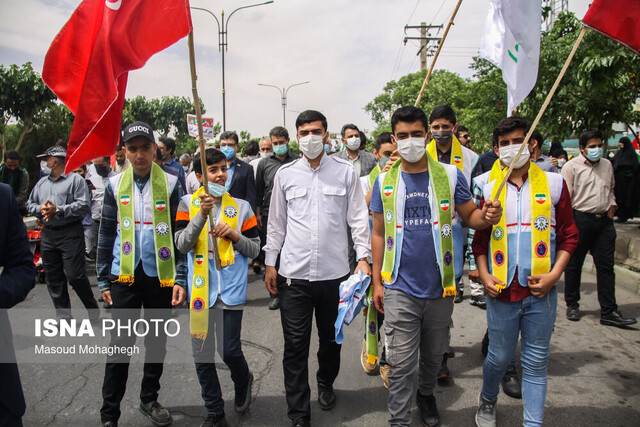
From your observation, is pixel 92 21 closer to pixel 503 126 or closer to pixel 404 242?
pixel 404 242

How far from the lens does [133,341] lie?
329 cm

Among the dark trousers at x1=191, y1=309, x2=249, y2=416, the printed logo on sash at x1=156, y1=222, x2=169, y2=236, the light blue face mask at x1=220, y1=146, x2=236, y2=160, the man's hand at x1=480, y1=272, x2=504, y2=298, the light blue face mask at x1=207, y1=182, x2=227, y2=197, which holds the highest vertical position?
the light blue face mask at x1=220, y1=146, x2=236, y2=160

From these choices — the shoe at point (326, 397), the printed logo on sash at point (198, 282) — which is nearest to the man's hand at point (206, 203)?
the printed logo on sash at point (198, 282)

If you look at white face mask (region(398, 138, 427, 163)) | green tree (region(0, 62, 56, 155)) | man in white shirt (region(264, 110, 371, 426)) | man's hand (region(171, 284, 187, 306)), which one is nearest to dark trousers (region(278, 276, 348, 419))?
man in white shirt (region(264, 110, 371, 426))

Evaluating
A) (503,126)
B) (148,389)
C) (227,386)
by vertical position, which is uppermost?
(503,126)

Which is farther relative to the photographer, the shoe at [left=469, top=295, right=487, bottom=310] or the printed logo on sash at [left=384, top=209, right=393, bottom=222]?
the shoe at [left=469, top=295, right=487, bottom=310]

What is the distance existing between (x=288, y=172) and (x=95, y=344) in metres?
3.20

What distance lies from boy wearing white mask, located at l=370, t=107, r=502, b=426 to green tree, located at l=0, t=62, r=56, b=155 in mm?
19536

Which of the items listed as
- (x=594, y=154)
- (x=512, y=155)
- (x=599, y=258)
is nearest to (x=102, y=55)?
(x=512, y=155)

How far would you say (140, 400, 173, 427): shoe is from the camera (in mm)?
3316

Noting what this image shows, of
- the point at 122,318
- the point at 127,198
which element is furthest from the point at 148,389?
the point at 127,198

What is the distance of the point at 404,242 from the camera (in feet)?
9.86

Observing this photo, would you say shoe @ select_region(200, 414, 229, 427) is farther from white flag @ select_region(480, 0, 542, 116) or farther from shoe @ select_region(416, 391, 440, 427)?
white flag @ select_region(480, 0, 542, 116)

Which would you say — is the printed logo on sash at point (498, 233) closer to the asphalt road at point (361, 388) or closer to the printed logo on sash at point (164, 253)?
the asphalt road at point (361, 388)
